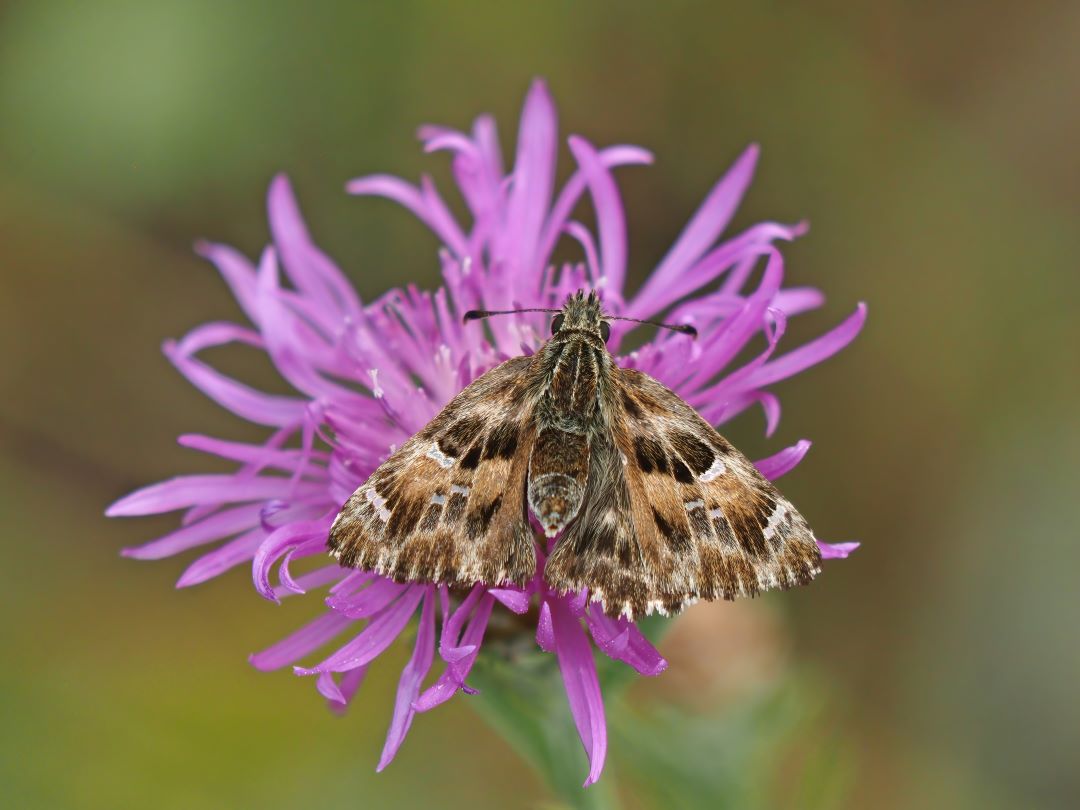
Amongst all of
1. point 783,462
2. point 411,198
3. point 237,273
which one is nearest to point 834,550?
point 783,462

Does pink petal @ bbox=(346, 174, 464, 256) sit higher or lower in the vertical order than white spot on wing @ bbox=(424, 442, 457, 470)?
higher

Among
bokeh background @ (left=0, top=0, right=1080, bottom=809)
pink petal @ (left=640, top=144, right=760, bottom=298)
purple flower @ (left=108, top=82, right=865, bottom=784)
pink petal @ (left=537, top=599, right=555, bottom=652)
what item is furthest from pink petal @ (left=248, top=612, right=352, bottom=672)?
bokeh background @ (left=0, top=0, right=1080, bottom=809)

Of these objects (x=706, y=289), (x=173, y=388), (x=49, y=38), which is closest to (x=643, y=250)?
(x=706, y=289)

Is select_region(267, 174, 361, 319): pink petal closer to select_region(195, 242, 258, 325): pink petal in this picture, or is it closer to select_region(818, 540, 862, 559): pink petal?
select_region(195, 242, 258, 325): pink petal

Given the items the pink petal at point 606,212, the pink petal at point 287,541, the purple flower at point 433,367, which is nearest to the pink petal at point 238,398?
the purple flower at point 433,367

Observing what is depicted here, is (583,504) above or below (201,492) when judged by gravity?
above

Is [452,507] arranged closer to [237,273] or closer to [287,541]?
[287,541]

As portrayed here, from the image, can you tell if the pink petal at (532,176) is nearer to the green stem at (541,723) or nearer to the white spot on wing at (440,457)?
the white spot on wing at (440,457)
